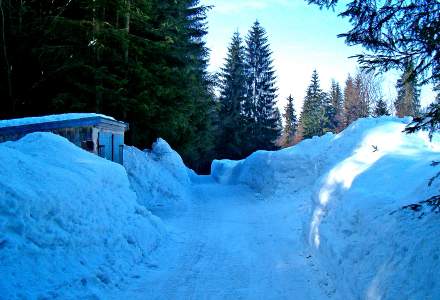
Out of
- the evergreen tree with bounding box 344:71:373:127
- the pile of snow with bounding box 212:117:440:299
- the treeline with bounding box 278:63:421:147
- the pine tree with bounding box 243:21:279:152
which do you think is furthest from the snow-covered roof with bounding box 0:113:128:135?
the pine tree with bounding box 243:21:279:152

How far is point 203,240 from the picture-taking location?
9.74 meters

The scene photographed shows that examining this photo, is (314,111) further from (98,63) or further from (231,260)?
(231,260)

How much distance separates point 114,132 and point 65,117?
9.57 feet

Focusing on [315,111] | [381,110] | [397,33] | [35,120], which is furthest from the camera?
[315,111]

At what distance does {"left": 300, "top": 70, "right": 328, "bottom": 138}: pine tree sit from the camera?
5475 centimetres

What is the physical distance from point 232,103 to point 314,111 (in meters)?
17.0

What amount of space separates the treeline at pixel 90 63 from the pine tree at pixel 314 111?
38.6 meters

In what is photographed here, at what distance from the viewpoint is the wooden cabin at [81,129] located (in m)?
10.1

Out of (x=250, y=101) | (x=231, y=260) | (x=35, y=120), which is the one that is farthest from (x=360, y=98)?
(x=231, y=260)

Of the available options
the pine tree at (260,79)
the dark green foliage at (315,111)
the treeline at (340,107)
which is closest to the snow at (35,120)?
the treeline at (340,107)

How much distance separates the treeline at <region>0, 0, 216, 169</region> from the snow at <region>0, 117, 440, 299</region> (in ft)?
22.9

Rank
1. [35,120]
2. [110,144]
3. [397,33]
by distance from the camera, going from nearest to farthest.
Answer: [397,33] → [35,120] → [110,144]

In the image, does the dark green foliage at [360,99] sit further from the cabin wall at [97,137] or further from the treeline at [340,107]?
the cabin wall at [97,137]

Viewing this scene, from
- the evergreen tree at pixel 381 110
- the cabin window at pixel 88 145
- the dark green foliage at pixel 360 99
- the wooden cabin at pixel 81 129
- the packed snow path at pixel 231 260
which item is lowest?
the packed snow path at pixel 231 260
